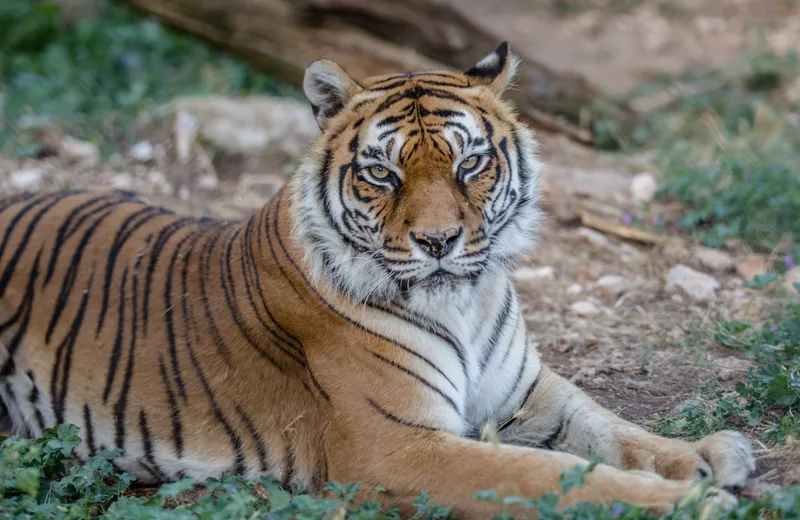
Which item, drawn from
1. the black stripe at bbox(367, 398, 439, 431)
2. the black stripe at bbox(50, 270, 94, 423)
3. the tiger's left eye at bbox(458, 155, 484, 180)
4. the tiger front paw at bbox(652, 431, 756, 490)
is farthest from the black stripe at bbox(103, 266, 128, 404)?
the tiger front paw at bbox(652, 431, 756, 490)

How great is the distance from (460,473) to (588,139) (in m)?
4.61

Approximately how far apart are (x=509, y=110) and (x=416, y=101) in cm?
41

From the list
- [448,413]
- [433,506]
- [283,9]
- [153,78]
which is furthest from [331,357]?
[153,78]

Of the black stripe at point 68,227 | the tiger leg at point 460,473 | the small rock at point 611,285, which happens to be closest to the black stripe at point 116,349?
the black stripe at point 68,227

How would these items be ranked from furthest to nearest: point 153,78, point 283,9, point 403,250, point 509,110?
point 153,78
point 283,9
point 509,110
point 403,250

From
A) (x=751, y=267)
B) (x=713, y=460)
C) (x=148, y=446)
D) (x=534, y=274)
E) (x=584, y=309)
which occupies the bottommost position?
(x=148, y=446)

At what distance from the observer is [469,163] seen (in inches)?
130

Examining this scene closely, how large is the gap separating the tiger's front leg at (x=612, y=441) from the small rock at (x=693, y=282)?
159cm

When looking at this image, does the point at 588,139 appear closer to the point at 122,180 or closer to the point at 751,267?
the point at 751,267

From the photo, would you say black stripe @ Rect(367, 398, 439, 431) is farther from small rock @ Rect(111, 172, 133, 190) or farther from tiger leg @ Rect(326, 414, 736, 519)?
small rock @ Rect(111, 172, 133, 190)

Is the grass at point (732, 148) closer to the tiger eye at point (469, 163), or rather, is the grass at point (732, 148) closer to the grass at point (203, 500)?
the tiger eye at point (469, 163)

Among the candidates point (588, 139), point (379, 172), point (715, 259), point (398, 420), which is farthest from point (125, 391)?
point (588, 139)

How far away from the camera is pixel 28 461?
11.0 feet

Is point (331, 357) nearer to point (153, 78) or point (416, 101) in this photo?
point (416, 101)
